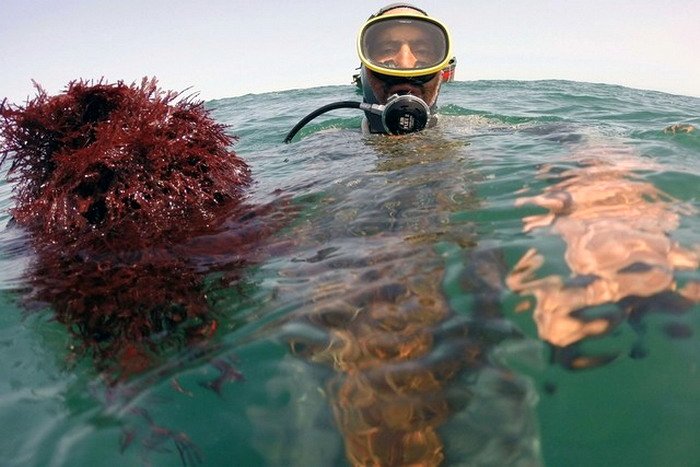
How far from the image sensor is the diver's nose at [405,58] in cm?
578

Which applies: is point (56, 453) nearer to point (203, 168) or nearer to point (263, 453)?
point (263, 453)

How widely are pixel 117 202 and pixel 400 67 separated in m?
3.96

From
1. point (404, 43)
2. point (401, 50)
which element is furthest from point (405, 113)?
point (404, 43)

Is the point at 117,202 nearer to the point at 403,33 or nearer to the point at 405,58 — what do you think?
the point at 405,58

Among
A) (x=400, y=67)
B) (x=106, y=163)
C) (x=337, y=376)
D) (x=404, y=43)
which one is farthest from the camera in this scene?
(x=404, y=43)

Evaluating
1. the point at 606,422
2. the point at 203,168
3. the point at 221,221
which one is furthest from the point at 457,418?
the point at 203,168

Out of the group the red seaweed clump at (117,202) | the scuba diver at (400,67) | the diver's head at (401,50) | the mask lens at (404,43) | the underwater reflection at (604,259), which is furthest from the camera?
the mask lens at (404,43)

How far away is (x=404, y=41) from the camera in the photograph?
5898 mm

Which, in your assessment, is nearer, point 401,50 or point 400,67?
point 400,67

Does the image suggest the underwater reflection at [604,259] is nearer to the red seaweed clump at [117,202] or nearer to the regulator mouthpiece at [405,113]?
the red seaweed clump at [117,202]

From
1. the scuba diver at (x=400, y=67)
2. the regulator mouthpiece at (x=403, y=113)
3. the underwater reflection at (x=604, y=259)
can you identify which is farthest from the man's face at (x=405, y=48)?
the underwater reflection at (x=604, y=259)

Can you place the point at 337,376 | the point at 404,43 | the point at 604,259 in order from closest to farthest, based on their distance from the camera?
1. the point at 337,376
2. the point at 604,259
3. the point at 404,43

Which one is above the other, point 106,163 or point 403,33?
point 403,33

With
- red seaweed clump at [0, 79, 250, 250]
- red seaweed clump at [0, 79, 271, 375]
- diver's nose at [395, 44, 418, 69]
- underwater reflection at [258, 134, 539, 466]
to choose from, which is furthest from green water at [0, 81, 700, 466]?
diver's nose at [395, 44, 418, 69]
